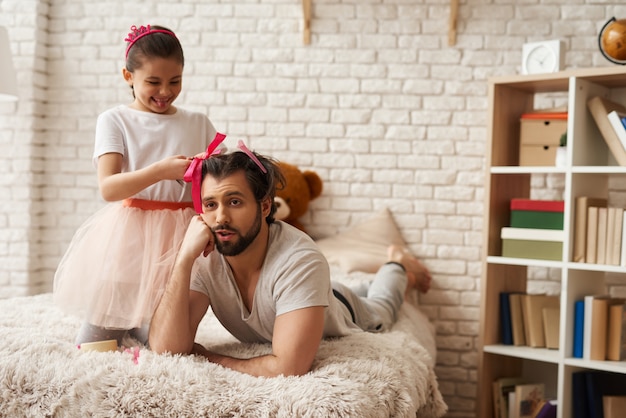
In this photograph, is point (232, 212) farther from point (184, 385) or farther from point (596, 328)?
point (596, 328)

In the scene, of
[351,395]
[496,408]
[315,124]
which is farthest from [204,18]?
[351,395]

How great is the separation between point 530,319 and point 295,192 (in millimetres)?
1208

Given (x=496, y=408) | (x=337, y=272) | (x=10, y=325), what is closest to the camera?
(x=10, y=325)

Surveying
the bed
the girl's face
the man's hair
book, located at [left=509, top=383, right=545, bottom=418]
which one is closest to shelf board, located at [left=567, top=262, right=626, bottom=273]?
book, located at [left=509, top=383, right=545, bottom=418]

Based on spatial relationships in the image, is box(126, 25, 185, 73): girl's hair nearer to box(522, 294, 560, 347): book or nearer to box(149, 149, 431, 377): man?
box(149, 149, 431, 377): man

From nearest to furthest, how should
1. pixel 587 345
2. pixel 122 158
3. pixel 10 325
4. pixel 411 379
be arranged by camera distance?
pixel 411 379
pixel 122 158
pixel 10 325
pixel 587 345

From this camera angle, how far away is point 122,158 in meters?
2.06

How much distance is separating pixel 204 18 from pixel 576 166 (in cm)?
199

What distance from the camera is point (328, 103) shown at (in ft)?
11.8

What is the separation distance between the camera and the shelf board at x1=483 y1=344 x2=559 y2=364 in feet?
9.10

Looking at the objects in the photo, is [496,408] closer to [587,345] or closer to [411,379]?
[587,345]

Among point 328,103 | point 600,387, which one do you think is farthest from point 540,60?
point 600,387

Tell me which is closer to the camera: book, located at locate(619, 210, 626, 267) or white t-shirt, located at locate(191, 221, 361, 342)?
white t-shirt, located at locate(191, 221, 361, 342)

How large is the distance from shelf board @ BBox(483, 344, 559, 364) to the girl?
4.91 feet
